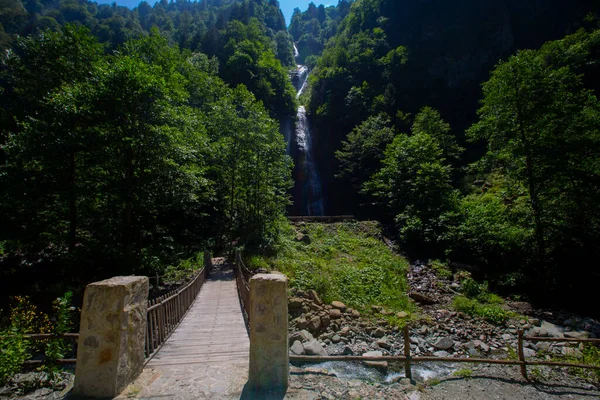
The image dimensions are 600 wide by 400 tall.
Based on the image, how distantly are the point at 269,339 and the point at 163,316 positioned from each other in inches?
128

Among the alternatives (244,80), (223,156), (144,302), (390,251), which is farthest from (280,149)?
(244,80)

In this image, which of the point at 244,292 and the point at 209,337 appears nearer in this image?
the point at 209,337

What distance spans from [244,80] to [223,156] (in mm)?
24629

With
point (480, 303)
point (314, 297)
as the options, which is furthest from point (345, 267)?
point (480, 303)

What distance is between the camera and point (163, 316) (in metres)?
5.89

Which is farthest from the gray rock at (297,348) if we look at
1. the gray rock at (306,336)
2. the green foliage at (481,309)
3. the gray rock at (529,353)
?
the green foliage at (481,309)

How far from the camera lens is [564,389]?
6.87 m

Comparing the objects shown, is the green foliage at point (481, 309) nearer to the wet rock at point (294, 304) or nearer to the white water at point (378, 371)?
the white water at point (378, 371)

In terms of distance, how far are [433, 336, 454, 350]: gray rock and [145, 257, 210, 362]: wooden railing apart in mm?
8055

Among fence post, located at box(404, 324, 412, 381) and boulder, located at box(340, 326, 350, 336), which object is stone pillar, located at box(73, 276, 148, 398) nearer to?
fence post, located at box(404, 324, 412, 381)

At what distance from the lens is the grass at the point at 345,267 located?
12.5m

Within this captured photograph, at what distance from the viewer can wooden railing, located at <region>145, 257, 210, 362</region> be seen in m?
5.12

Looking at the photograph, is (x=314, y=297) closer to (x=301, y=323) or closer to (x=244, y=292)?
(x=301, y=323)

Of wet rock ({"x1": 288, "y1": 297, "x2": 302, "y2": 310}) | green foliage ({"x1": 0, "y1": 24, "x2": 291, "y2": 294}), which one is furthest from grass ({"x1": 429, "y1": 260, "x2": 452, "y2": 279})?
green foliage ({"x1": 0, "y1": 24, "x2": 291, "y2": 294})
